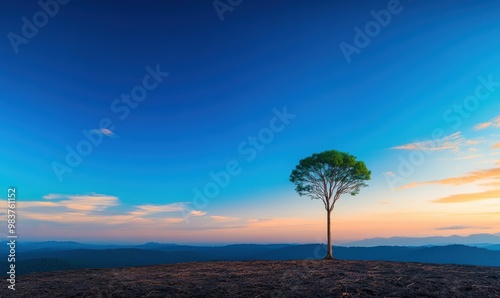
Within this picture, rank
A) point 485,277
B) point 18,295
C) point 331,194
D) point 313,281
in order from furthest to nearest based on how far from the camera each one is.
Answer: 1. point 331,194
2. point 485,277
3. point 313,281
4. point 18,295

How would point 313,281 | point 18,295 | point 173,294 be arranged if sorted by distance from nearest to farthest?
point 173,294
point 18,295
point 313,281

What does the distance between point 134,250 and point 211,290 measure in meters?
206

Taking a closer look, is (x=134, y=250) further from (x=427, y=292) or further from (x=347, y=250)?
(x=427, y=292)

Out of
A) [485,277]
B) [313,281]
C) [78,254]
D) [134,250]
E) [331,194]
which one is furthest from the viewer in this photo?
[134,250]

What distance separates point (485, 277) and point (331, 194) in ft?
60.0

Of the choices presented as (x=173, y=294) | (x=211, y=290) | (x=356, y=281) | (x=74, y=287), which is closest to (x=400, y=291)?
(x=356, y=281)

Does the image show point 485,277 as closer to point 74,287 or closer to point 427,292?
point 427,292

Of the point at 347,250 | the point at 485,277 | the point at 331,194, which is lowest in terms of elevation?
the point at 347,250

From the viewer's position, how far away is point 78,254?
14775 centimetres

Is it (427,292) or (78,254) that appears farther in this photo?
(78,254)

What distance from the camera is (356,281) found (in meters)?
14.9

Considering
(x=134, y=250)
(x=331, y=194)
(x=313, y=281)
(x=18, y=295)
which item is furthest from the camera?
(x=134, y=250)

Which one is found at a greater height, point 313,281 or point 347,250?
point 313,281

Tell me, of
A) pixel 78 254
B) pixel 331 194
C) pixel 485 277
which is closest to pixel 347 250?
pixel 78 254
